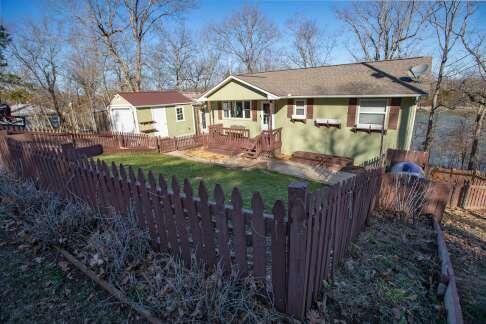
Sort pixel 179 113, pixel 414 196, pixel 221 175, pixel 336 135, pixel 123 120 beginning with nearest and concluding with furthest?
pixel 414 196 → pixel 221 175 → pixel 336 135 → pixel 123 120 → pixel 179 113

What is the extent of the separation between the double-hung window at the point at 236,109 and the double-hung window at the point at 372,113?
6220 mm

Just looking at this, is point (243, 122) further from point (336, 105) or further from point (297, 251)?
point (297, 251)

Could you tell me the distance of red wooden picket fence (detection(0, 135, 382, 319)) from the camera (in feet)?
6.49

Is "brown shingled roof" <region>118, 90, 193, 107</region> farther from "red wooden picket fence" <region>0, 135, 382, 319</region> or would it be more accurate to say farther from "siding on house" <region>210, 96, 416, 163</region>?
"red wooden picket fence" <region>0, 135, 382, 319</region>

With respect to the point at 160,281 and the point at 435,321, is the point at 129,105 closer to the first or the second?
the point at 160,281

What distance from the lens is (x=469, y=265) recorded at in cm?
327

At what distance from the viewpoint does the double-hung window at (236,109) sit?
14117mm

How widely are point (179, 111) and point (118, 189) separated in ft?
57.4

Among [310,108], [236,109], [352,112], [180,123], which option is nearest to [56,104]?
[180,123]

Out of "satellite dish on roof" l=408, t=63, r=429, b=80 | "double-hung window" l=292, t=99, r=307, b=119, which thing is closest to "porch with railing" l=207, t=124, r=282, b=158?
"double-hung window" l=292, t=99, r=307, b=119

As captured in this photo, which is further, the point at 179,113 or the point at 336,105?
the point at 179,113

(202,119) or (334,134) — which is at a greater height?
(202,119)

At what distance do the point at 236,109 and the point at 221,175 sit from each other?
6.69 metres

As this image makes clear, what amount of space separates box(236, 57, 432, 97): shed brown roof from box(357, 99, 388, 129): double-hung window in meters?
0.53
